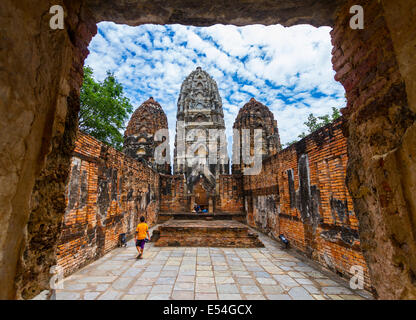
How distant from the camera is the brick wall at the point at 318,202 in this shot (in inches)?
161

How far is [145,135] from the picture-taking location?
57.9ft

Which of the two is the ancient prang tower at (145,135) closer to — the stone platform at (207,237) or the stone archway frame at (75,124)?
the stone platform at (207,237)

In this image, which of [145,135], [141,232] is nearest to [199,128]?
[145,135]

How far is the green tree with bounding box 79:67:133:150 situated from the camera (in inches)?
509

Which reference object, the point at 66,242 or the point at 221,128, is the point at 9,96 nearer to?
the point at 66,242

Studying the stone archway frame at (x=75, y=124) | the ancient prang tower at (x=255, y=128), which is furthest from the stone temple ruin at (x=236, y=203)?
the stone archway frame at (x=75, y=124)

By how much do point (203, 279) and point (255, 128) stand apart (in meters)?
12.7

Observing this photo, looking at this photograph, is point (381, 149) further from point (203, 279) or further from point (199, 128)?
point (199, 128)

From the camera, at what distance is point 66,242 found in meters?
4.24

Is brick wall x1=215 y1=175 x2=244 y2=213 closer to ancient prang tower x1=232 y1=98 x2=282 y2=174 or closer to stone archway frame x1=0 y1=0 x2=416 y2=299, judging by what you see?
ancient prang tower x1=232 y1=98 x2=282 y2=174

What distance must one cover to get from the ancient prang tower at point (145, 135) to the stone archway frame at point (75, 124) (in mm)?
15756

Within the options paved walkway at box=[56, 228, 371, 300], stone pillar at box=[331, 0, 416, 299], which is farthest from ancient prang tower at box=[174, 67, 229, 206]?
stone pillar at box=[331, 0, 416, 299]
